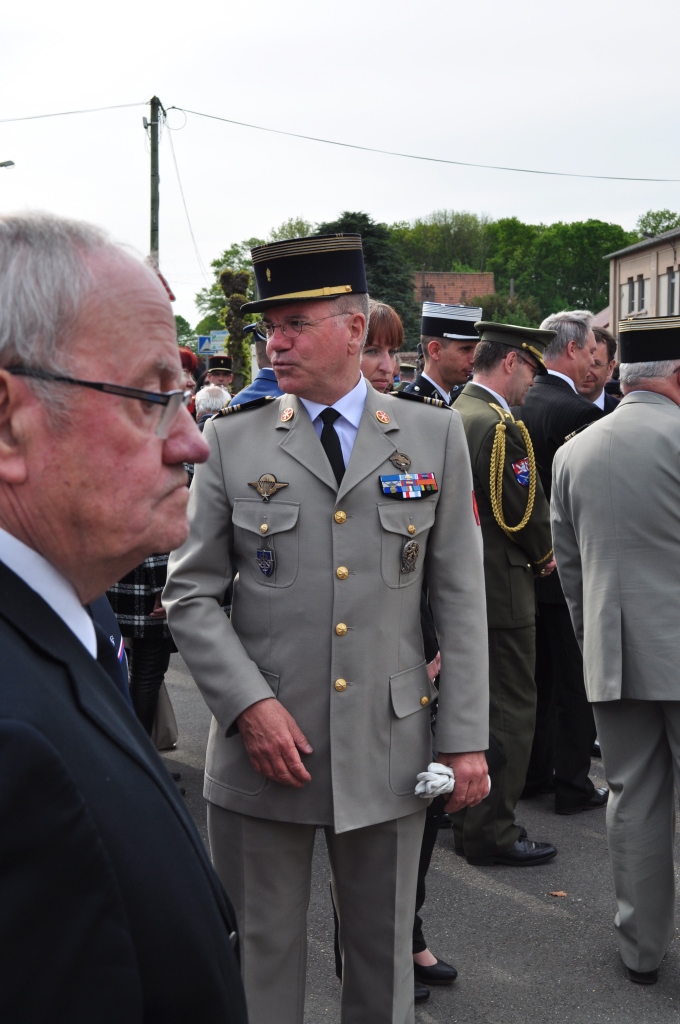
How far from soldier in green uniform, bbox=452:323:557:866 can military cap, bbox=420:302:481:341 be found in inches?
19.1

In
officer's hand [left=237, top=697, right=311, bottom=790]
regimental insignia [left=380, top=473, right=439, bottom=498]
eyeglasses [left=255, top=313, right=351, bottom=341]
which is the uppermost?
eyeglasses [left=255, top=313, right=351, bottom=341]

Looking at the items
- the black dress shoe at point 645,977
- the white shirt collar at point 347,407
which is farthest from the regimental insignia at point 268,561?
the black dress shoe at point 645,977

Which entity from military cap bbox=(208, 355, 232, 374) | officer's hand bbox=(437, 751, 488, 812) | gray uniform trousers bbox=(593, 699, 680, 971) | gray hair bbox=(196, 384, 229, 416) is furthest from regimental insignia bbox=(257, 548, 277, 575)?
military cap bbox=(208, 355, 232, 374)

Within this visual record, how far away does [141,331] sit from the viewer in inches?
47.6

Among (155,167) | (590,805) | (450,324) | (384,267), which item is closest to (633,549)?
(450,324)

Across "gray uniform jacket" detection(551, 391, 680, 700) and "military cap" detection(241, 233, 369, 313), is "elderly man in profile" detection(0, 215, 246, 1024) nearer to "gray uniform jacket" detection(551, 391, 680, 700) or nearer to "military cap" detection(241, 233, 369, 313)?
"military cap" detection(241, 233, 369, 313)

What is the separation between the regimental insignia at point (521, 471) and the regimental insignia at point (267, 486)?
7.28 feet

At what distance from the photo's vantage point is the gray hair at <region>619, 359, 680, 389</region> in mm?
3592

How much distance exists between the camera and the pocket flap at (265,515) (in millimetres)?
2561

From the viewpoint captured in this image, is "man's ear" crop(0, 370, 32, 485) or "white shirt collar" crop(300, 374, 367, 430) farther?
"white shirt collar" crop(300, 374, 367, 430)

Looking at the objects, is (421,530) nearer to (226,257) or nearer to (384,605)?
(384,605)

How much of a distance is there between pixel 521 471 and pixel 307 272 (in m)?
2.20

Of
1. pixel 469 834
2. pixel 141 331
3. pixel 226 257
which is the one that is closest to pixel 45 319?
pixel 141 331

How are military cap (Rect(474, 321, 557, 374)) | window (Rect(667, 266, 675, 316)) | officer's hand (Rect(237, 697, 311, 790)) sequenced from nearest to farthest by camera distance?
officer's hand (Rect(237, 697, 311, 790)), military cap (Rect(474, 321, 557, 374)), window (Rect(667, 266, 675, 316))
